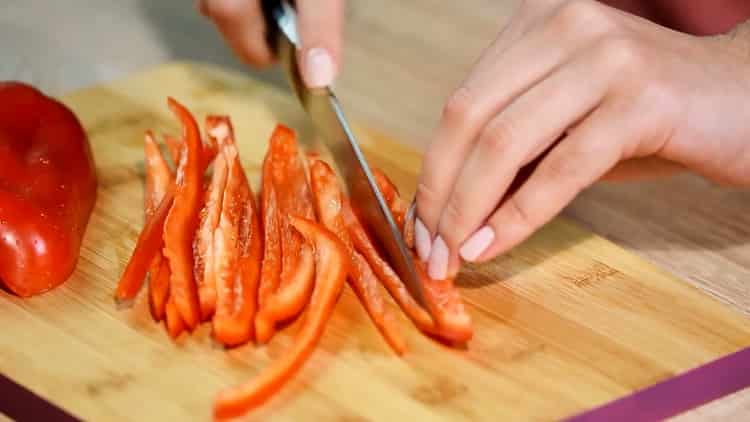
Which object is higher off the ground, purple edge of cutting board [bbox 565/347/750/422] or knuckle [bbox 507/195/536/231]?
knuckle [bbox 507/195/536/231]

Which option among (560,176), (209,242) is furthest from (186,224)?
(560,176)

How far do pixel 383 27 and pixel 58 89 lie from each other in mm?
891

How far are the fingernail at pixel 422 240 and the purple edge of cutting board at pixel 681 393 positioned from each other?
1.29ft

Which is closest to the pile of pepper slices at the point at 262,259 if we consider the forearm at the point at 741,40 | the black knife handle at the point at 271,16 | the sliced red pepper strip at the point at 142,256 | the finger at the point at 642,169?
the sliced red pepper strip at the point at 142,256

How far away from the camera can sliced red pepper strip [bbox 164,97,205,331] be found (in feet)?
6.36

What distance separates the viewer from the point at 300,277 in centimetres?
196

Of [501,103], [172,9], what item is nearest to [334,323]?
[501,103]

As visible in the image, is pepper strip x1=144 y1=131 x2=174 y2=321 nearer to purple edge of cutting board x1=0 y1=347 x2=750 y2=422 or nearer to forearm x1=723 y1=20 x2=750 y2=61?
purple edge of cutting board x1=0 y1=347 x2=750 y2=422

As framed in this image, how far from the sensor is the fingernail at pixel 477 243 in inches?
76.2

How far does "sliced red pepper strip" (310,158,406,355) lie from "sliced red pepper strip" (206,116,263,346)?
0.43 ft

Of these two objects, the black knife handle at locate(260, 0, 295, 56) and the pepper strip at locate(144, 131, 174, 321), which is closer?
the pepper strip at locate(144, 131, 174, 321)

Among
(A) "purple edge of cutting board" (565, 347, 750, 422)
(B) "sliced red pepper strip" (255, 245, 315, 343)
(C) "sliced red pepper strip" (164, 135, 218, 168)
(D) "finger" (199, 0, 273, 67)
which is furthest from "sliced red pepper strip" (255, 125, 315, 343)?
(A) "purple edge of cutting board" (565, 347, 750, 422)

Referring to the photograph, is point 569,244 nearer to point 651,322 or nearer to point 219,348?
point 651,322

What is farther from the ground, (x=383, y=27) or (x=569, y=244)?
(x=569, y=244)
